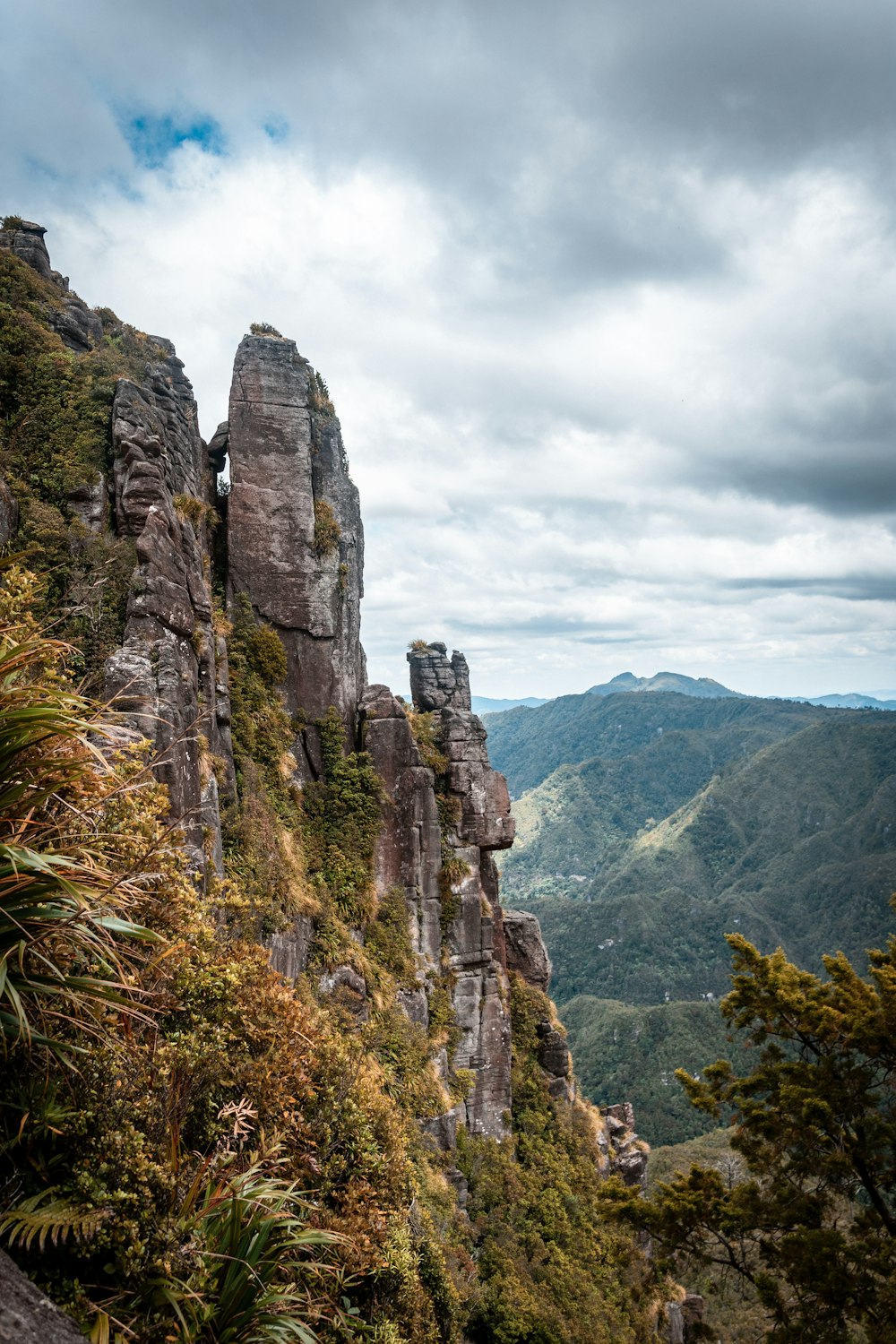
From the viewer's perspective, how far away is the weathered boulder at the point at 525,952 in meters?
26.8

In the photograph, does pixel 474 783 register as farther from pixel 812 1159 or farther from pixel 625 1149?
pixel 625 1149

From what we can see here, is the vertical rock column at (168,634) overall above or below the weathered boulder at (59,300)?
below

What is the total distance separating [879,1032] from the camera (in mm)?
11258

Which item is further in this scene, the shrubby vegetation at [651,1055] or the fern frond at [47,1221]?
the shrubby vegetation at [651,1055]

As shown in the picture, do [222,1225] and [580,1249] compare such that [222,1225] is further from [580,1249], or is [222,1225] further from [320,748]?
[580,1249]

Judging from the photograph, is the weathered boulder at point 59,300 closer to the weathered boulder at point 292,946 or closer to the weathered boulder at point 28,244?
the weathered boulder at point 28,244

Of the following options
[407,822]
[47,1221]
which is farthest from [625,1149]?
[47,1221]

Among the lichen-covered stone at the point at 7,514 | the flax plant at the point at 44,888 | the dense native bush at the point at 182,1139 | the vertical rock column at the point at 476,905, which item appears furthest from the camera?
the vertical rock column at the point at 476,905

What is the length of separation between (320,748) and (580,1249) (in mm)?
16781

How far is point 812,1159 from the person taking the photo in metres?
11.5

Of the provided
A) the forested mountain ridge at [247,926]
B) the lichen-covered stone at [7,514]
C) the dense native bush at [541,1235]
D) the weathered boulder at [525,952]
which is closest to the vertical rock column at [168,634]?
the forested mountain ridge at [247,926]

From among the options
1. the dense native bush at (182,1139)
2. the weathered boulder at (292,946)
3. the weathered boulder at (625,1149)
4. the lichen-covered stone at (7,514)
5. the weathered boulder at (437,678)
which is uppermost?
the lichen-covered stone at (7,514)

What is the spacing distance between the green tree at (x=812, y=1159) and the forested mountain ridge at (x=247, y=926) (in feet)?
10.7

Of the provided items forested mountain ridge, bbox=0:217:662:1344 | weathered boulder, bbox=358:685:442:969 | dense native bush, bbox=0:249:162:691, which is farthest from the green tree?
dense native bush, bbox=0:249:162:691
